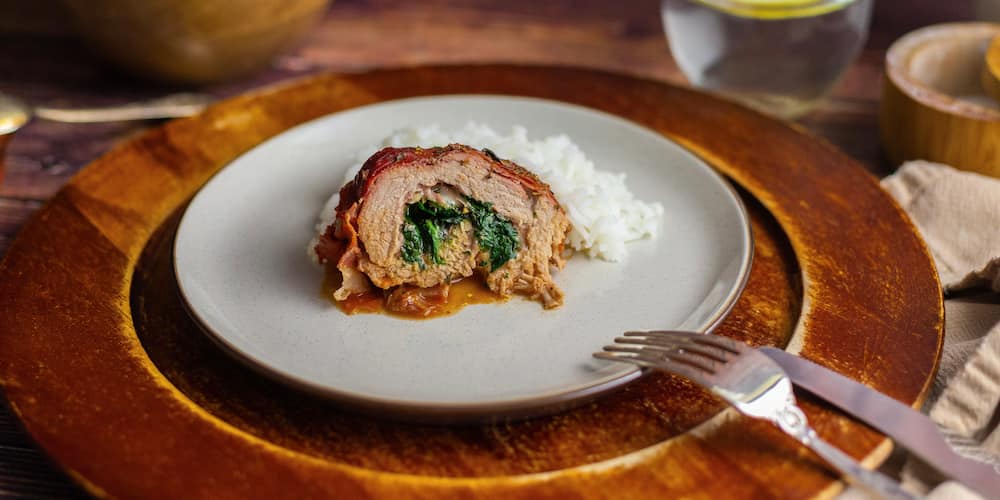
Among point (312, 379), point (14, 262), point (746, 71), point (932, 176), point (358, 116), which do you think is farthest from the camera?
point (746, 71)

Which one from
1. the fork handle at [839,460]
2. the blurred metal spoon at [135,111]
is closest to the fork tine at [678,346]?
the fork handle at [839,460]

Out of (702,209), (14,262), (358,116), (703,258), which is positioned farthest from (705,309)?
(14,262)

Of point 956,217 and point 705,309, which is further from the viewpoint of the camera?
point 956,217

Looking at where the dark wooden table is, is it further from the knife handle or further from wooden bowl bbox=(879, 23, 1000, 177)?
the knife handle

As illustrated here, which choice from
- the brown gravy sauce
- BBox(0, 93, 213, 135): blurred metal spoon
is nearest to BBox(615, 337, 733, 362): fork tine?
the brown gravy sauce

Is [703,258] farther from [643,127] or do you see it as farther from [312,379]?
[312,379]

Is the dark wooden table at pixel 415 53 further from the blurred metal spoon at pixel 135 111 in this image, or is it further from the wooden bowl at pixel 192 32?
the wooden bowl at pixel 192 32

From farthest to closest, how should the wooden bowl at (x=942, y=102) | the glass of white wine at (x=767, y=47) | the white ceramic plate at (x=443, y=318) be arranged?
the glass of white wine at (x=767, y=47) → the wooden bowl at (x=942, y=102) → the white ceramic plate at (x=443, y=318)

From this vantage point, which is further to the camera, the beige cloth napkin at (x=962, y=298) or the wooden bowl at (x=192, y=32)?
the wooden bowl at (x=192, y=32)
